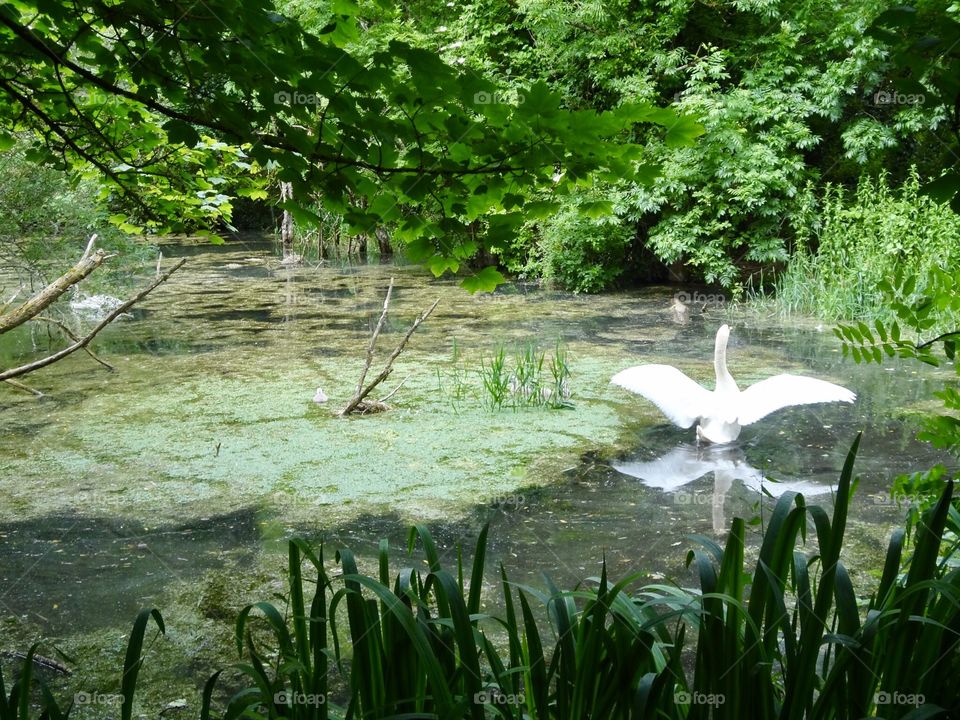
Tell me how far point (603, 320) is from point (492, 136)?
6961mm

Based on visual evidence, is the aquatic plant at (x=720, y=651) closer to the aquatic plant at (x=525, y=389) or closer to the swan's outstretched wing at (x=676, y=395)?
the swan's outstretched wing at (x=676, y=395)

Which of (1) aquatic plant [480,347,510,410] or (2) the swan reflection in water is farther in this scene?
(1) aquatic plant [480,347,510,410]

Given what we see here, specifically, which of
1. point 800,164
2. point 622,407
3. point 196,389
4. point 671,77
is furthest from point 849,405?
point 671,77

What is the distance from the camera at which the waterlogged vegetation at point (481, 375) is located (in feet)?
4.79

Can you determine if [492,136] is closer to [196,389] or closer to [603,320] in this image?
[196,389]

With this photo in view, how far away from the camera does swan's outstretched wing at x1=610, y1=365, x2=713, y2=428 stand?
187 inches

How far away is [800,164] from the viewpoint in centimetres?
937

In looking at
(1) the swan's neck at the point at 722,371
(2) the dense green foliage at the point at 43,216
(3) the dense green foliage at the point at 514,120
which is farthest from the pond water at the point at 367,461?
(3) the dense green foliage at the point at 514,120

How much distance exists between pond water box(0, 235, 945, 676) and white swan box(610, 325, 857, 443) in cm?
16

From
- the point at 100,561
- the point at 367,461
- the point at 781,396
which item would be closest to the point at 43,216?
the point at 367,461

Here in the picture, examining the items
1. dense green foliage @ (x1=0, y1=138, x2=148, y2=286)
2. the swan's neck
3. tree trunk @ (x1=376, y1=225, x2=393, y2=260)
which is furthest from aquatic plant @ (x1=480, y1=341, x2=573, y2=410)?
tree trunk @ (x1=376, y1=225, x2=393, y2=260)

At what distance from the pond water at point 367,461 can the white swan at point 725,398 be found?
0.52 ft

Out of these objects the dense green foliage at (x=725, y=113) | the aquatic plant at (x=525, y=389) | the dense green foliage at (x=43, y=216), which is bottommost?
the aquatic plant at (x=525, y=389)

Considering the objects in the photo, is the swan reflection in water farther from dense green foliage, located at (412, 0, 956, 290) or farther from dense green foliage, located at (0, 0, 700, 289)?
dense green foliage, located at (412, 0, 956, 290)
